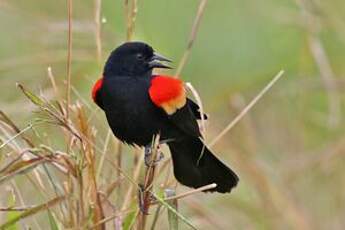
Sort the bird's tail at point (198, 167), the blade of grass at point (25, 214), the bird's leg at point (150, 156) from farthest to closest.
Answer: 1. the bird's tail at point (198, 167)
2. the bird's leg at point (150, 156)
3. the blade of grass at point (25, 214)

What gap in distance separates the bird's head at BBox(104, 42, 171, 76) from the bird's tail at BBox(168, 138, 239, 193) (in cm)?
20

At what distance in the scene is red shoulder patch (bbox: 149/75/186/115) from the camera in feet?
7.84

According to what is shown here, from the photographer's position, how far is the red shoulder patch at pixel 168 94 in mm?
2391

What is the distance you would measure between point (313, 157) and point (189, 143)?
1.14m

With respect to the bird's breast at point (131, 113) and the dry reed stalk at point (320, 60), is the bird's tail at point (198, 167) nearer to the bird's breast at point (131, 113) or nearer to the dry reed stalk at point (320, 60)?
the bird's breast at point (131, 113)

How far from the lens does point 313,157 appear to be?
3.64 metres

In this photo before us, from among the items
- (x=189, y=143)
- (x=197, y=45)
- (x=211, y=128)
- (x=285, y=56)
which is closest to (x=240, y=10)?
(x=197, y=45)

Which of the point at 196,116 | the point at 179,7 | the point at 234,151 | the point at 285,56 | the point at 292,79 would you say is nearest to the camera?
the point at 196,116

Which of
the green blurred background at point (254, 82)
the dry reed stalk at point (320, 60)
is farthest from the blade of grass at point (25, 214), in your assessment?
the dry reed stalk at point (320, 60)

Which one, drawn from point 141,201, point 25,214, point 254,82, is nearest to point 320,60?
point 254,82

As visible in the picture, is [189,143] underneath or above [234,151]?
above

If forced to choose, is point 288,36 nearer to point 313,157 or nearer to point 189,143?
point 313,157

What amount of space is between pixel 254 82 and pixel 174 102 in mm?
1315

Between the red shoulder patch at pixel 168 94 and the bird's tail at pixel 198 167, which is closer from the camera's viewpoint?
the red shoulder patch at pixel 168 94
